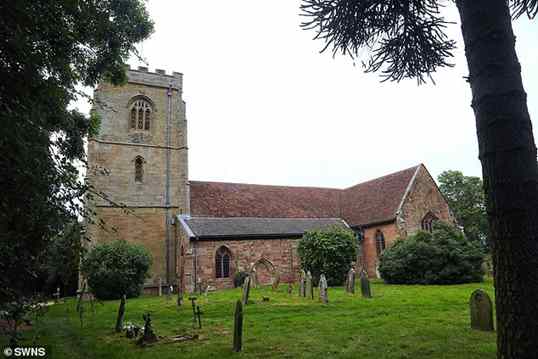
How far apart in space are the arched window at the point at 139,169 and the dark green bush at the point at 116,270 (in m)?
6.23

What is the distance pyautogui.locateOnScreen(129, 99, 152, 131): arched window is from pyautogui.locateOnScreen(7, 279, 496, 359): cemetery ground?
1603 centimetres

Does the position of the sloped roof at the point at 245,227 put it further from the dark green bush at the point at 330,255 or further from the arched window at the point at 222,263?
the dark green bush at the point at 330,255

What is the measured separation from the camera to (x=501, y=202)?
3.34 m

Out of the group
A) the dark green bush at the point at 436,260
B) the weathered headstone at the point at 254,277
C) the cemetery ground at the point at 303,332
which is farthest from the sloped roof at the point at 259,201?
the cemetery ground at the point at 303,332

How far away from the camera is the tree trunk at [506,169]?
3.16 metres

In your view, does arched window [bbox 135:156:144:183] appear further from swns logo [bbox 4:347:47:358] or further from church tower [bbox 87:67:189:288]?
swns logo [bbox 4:347:47:358]

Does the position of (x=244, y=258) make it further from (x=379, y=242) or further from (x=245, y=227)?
(x=379, y=242)

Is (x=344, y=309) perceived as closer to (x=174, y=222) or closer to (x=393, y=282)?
(x=393, y=282)

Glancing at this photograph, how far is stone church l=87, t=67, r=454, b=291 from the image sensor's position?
23219mm

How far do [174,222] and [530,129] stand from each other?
23.8 metres

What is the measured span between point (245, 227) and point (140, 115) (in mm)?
11584

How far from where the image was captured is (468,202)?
40125 millimetres

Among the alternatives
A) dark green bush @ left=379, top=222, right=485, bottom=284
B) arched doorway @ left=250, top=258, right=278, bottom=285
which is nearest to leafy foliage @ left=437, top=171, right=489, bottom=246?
dark green bush @ left=379, top=222, right=485, bottom=284

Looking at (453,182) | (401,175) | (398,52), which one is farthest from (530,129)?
(453,182)
